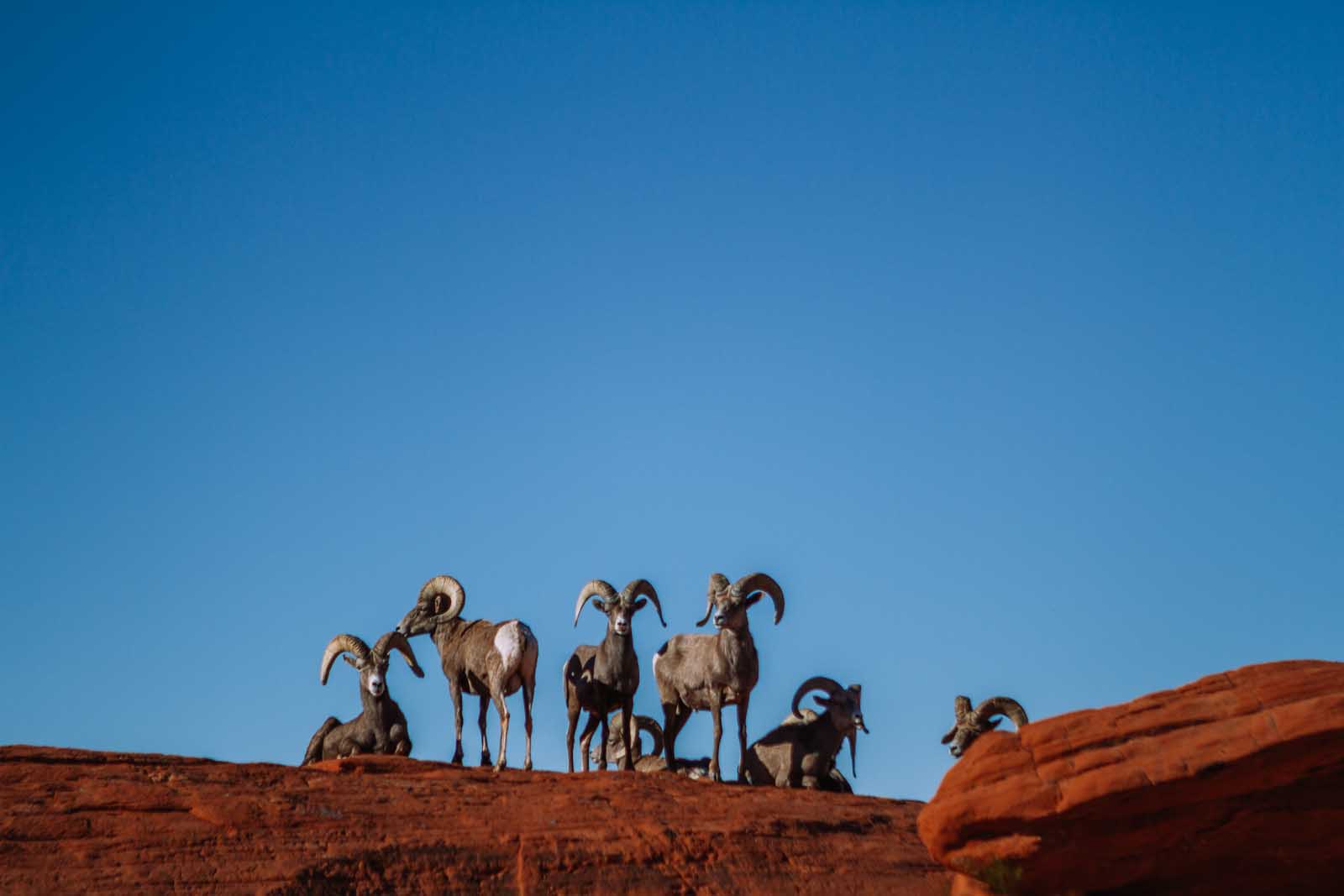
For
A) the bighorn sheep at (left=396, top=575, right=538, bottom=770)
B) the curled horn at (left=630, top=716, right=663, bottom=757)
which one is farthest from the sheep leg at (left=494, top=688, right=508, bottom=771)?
the curled horn at (left=630, top=716, right=663, bottom=757)

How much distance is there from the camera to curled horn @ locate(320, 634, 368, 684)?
883 inches

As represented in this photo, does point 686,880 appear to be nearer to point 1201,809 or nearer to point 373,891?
point 373,891

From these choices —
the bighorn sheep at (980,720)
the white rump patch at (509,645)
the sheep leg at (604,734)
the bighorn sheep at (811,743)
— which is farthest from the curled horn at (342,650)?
the bighorn sheep at (980,720)

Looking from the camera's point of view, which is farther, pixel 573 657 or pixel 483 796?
pixel 573 657

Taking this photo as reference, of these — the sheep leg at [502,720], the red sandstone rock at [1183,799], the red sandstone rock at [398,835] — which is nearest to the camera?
the red sandstone rock at [1183,799]

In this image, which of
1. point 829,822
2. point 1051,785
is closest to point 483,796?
point 829,822

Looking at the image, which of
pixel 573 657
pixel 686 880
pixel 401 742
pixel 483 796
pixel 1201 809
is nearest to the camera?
pixel 1201 809

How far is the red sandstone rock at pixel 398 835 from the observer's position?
14547mm

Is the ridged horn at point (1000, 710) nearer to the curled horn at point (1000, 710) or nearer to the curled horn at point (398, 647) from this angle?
the curled horn at point (1000, 710)

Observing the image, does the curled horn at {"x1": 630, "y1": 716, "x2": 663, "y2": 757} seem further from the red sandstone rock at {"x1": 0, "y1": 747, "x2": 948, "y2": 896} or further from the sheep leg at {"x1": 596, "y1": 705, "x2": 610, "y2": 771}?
the red sandstone rock at {"x1": 0, "y1": 747, "x2": 948, "y2": 896}

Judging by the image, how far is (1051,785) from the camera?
13.8m

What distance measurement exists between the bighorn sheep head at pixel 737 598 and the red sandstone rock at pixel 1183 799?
843cm

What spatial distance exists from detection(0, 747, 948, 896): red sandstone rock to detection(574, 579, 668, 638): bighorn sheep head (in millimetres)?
4530

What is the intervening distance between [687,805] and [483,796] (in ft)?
7.86
